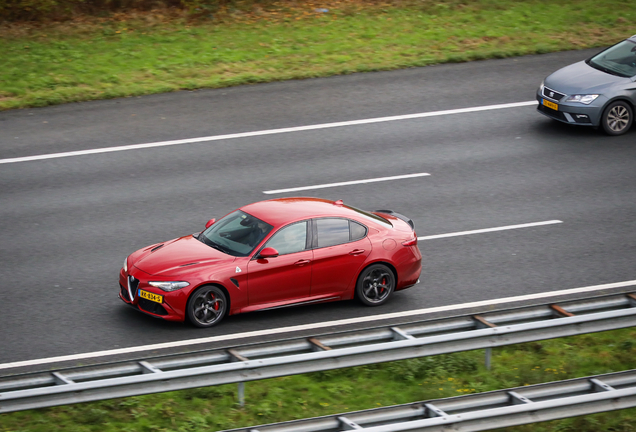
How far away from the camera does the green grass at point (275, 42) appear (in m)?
20.3

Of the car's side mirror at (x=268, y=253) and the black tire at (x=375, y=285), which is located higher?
the car's side mirror at (x=268, y=253)

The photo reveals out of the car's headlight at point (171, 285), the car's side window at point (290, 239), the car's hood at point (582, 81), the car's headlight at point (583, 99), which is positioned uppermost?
the car's hood at point (582, 81)

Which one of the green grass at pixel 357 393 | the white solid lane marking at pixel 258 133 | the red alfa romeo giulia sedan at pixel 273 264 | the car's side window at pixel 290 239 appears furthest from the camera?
the white solid lane marking at pixel 258 133

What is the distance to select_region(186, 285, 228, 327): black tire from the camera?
10.4m

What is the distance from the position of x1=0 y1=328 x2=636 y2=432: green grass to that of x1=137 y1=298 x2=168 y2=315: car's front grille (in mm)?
1704

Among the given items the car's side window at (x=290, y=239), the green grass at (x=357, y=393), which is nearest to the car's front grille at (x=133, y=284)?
the car's side window at (x=290, y=239)

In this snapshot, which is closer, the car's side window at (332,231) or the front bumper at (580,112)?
the car's side window at (332,231)

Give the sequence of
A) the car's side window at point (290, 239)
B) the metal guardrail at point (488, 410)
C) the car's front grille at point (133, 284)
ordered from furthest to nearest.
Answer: the car's side window at point (290, 239) < the car's front grille at point (133, 284) < the metal guardrail at point (488, 410)

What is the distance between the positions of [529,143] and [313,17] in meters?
9.40

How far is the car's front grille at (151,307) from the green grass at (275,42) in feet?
33.0

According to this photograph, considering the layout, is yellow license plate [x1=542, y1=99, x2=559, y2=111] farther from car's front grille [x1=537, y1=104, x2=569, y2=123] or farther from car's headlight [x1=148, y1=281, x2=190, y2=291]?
car's headlight [x1=148, y1=281, x2=190, y2=291]

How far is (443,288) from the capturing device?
11.9 meters

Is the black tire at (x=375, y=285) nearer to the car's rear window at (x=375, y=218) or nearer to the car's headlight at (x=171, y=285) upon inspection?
the car's rear window at (x=375, y=218)

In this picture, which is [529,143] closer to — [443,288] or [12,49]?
[443,288]
